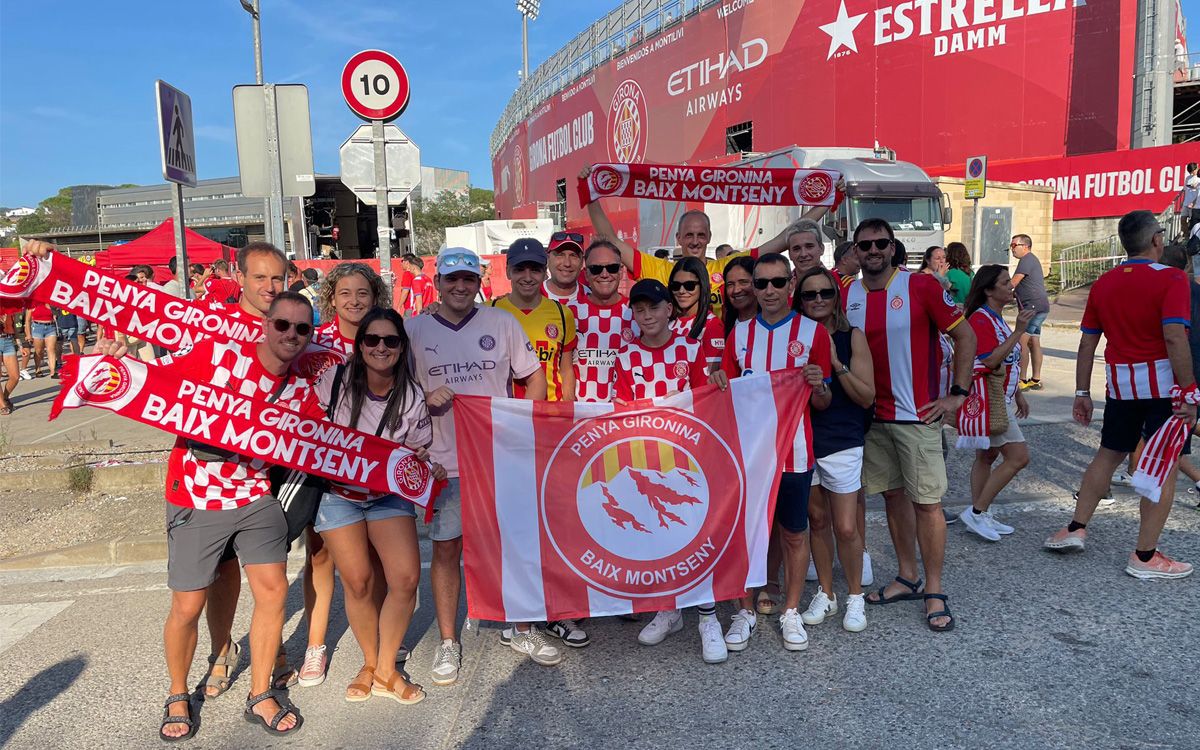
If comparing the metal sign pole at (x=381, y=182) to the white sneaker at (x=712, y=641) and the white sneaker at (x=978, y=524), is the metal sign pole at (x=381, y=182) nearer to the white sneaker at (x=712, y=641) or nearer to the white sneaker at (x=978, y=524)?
the white sneaker at (x=712, y=641)

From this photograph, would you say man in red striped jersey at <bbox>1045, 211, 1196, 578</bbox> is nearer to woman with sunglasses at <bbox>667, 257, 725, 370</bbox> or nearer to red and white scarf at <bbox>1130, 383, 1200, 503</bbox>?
red and white scarf at <bbox>1130, 383, 1200, 503</bbox>

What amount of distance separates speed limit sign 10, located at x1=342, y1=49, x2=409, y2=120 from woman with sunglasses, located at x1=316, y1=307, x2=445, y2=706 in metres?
3.05

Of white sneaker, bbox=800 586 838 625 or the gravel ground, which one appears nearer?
white sneaker, bbox=800 586 838 625

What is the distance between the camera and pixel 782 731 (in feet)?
10.8

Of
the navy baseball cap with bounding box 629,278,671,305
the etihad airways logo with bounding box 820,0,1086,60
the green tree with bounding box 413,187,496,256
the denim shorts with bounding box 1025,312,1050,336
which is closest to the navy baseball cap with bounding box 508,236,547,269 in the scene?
the navy baseball cap with bounding box 629,278,671,305

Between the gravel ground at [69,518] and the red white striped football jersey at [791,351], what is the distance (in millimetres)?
4327

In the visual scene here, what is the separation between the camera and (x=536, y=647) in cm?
401

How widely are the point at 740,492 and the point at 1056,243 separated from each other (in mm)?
24985

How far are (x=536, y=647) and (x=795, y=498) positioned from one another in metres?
1.46

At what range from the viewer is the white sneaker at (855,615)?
414cm

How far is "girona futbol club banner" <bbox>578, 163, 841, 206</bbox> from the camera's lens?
20.2 ft

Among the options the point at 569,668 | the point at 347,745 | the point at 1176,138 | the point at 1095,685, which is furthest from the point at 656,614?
the point at 1176,138

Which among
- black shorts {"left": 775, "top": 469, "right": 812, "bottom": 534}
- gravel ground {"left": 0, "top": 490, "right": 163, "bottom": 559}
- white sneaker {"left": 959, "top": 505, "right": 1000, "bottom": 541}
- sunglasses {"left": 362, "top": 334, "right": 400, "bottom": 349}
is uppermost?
sunglasses {"left": 362, "top": 334, "right": 400, "bottom": 349}

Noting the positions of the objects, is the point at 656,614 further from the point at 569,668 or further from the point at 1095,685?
the point at 1095,685
